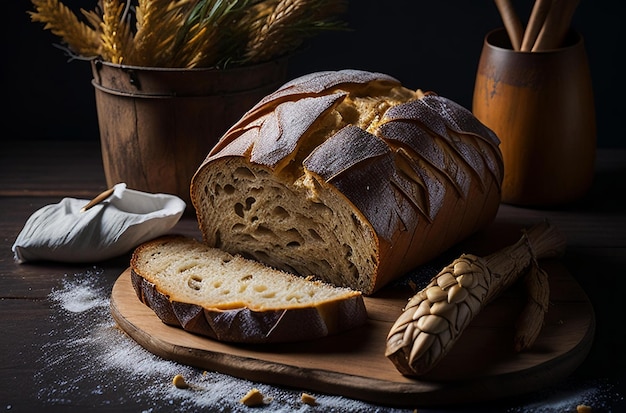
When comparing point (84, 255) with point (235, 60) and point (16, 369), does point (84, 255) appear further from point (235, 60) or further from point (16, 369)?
point (235, 60)

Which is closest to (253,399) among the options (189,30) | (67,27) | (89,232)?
(89,232)

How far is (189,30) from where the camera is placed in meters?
2.26

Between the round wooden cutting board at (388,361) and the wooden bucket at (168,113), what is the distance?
0.59 metres

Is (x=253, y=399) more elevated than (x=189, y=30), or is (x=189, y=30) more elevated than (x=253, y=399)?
(x=189, y=30)

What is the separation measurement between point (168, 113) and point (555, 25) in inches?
39.7

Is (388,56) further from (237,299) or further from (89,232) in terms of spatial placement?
(237,299)

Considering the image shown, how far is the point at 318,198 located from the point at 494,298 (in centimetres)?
41

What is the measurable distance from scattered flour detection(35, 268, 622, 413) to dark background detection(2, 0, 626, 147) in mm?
1417

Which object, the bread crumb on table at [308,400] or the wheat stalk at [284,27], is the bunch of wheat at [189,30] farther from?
the bread crumb on table at [308,400]

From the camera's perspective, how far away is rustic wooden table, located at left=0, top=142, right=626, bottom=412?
1538 millimetres

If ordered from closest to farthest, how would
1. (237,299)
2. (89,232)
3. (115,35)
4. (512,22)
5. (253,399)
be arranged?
(253,399), (237,299), (89,232), (115,35), (512,22)

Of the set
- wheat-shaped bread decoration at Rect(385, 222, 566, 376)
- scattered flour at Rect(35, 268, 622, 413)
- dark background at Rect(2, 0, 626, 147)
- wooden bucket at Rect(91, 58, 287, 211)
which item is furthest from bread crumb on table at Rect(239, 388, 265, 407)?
dark background at Rect(2, 0, 626, 147)

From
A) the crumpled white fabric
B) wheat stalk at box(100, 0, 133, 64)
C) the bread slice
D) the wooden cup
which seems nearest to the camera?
the bread slice

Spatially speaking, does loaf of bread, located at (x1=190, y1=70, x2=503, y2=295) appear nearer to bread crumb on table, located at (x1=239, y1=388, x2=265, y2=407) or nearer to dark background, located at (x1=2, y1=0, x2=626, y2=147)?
bread crumb on table, located at (x1=239, y1=388, x2=265, y2=407)
